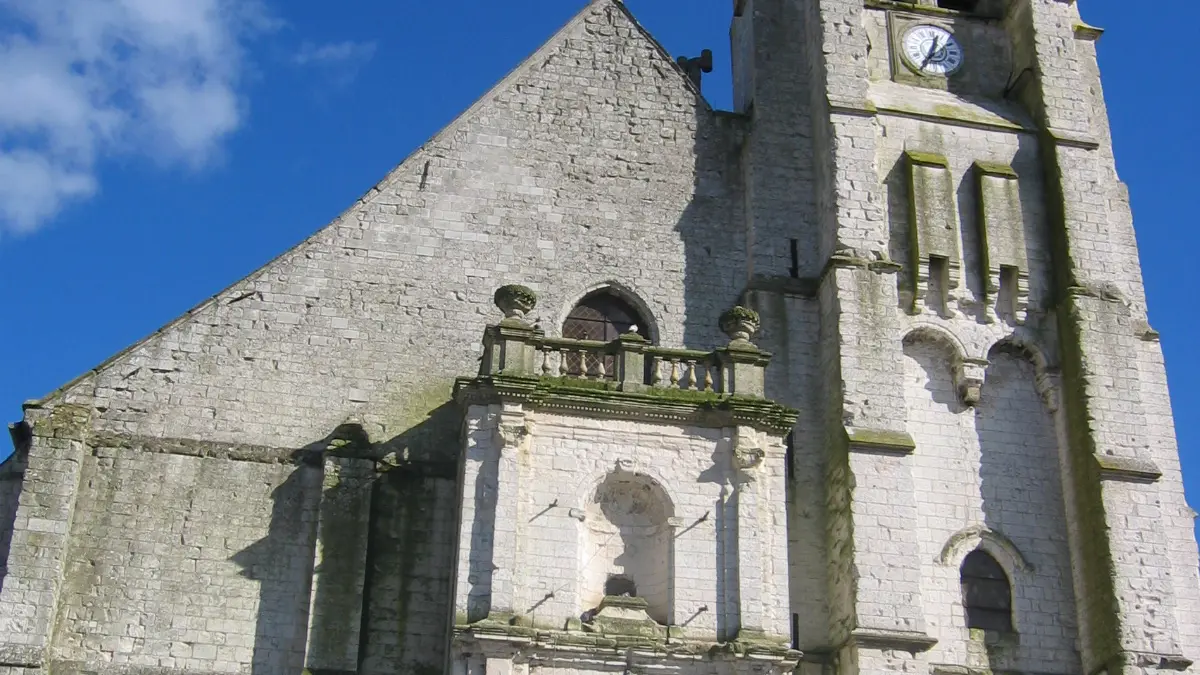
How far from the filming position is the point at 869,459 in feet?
51.4

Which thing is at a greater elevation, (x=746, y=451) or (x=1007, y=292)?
(x=1007, y=292)

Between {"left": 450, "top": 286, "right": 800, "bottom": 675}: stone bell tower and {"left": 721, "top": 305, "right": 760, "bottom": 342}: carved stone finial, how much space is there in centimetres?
2

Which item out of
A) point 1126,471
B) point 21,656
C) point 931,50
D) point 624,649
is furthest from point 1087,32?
point 21,656

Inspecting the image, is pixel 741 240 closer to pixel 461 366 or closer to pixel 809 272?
pixel 809 272

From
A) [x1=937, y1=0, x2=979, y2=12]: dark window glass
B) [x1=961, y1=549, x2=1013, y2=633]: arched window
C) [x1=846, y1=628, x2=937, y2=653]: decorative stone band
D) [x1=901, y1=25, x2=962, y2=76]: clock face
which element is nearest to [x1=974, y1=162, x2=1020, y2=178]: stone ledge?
[x1=901, y1=25, x2=962, y2=76]: clock face

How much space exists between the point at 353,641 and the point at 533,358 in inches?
126

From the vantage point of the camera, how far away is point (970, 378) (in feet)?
54.7

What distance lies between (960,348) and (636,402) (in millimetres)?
4153

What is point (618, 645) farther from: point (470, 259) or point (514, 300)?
point (470, 259)

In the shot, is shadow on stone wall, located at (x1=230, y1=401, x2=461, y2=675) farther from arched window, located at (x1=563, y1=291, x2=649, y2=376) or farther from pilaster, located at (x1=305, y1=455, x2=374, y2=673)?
arched window, located at (x1=563, y1=291, x2=649, y2=376)

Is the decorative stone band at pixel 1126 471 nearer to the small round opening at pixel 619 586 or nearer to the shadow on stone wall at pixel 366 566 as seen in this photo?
the small round opening at pixel 619 586

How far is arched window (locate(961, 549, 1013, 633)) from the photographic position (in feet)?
51.8

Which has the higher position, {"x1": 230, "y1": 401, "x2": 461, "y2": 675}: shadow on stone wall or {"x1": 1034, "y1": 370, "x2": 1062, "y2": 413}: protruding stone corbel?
{"x1": 1034, "y1": 370, "x2": 1062, "y2": 413}: protruding stone corbel

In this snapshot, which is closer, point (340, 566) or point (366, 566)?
point (340, 566)
